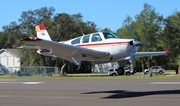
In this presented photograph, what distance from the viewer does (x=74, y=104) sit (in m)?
11.9

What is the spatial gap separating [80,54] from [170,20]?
4274 centimetres

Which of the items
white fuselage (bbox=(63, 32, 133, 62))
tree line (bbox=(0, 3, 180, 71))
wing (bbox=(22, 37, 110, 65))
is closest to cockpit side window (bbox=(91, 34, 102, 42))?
white fuselage (bbox=(63, 32, 133, 62))

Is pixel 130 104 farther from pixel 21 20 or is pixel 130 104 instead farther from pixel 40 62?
pixel 21 20

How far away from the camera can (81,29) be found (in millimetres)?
65312

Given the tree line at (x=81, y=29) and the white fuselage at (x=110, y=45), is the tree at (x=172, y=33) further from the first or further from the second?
the white fuselage at (x=110, y=45)

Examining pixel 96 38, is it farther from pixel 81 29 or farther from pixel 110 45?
pixel 81 29

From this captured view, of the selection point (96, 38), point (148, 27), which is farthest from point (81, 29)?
point (96, 38)

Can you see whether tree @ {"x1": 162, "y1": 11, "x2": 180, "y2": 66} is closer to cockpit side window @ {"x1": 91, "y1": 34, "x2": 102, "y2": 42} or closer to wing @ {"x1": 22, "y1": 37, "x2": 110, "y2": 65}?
cockpit side window @ {"x1": 91, "y1": 34, "x2": 102, "y2": 42}

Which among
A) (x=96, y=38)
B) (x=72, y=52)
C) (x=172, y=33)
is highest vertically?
(x=172, y=33)

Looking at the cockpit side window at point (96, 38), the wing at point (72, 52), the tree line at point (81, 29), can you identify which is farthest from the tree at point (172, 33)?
the wing at point (72, 52)

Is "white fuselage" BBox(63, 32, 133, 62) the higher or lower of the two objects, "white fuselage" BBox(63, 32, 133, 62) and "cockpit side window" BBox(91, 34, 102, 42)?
the lower

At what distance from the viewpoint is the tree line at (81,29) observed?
2522 inches

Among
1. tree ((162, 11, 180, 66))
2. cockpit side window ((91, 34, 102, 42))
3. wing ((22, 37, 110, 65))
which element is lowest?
wing ((22, 37, 110, 65))

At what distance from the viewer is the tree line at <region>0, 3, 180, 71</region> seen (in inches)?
2522
